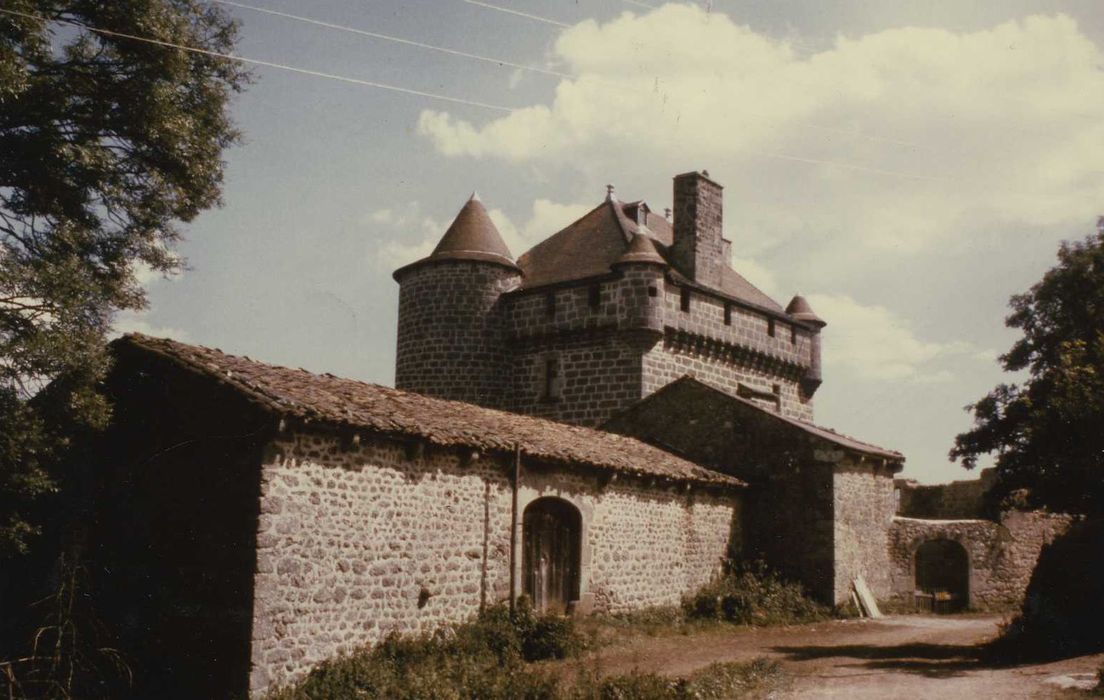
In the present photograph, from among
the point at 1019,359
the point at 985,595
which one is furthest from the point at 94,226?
the point at 1019,359

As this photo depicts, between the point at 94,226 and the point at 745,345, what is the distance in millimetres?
17932

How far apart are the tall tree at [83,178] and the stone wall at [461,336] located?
36.4 feet

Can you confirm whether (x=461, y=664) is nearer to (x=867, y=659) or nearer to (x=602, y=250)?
(x=867, y=659)

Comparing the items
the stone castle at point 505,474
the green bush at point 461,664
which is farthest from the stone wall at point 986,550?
the green bush at point 461,664

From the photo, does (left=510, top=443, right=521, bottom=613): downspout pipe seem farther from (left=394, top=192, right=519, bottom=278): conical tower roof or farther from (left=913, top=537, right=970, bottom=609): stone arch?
(left=913, top=537, right=970, bottom=609): stone arch

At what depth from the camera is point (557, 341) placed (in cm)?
2452

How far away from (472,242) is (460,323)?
240cm

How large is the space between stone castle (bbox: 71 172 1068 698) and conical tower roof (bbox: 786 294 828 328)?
0.43 feet

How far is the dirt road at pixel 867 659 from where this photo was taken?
10180mm

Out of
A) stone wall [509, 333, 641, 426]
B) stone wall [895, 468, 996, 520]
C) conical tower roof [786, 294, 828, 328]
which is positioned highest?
conical tower roof [786, 294, 828, 328]

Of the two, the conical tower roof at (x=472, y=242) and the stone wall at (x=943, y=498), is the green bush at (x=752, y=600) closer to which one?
the conical tower roof at (x=472, y=242)

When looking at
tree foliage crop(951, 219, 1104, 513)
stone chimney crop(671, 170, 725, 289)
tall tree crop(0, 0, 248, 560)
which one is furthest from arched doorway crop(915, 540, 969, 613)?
tall tree crop(0, 0, 248, 560)

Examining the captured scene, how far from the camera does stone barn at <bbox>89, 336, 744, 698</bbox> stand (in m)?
10.6

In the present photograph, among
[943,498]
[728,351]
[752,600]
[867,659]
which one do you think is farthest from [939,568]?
[867,659]
